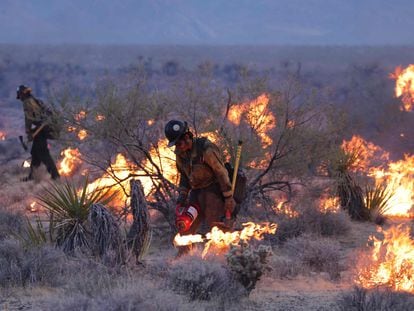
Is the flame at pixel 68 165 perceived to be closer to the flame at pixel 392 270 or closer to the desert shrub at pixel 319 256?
the desert shrub at pixel 319 256

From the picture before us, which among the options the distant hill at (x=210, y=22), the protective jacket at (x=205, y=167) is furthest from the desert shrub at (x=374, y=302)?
the distant hill at (x=210, y=22)

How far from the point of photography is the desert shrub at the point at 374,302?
253 inches

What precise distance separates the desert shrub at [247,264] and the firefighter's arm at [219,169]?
1.00 metres

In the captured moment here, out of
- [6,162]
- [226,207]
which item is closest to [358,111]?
[6,162]

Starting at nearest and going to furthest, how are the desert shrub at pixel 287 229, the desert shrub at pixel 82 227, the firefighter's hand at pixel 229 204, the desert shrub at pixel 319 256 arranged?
the desert shrub at pixel 82 227 → the firefighter's hand at pixel 229 204 → the desert shrub at pixel 319 256 → the desert shrub at pixel 287 229

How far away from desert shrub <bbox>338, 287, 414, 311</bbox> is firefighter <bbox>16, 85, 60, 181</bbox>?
9135 mm

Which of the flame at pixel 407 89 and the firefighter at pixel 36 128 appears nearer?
the firefighter at pixel 36 128

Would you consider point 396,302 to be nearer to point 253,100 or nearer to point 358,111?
point 253,100

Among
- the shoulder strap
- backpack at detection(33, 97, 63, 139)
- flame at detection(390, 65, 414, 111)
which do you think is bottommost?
the shoulder strap

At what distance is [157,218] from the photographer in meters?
12.5

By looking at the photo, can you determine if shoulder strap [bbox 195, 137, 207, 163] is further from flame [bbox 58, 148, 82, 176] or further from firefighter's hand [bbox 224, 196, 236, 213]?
flame [bbox 58, 148, 82, 176]

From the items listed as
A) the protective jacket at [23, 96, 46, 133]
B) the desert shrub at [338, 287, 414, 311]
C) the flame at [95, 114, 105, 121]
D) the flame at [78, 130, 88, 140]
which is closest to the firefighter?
the protective jacket at [23, 96, 46, 133]

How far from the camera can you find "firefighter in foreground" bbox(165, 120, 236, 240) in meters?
7.89

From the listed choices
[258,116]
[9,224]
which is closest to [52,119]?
[9,224]
